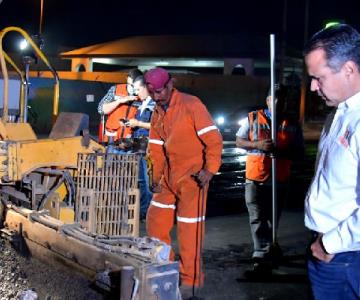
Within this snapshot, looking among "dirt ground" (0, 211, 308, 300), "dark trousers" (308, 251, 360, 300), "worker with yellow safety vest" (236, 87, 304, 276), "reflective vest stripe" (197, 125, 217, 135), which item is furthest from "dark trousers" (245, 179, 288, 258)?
Answer: "dark trousers" (308, 251, 360, 300)

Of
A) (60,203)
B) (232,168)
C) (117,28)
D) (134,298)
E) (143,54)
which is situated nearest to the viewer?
(134,298)

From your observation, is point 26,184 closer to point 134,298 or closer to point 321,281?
point 134,298

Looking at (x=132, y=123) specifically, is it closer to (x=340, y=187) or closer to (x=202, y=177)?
(x=202, y=177)

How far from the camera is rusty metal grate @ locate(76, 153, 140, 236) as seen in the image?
4996mm

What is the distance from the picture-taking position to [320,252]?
285cm

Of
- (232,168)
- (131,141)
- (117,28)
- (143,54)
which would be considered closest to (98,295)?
(131,141)

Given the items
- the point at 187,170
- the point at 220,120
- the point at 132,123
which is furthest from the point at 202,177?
the point at 220,120

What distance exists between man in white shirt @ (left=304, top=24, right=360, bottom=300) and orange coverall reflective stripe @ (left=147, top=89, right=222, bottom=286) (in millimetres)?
2284

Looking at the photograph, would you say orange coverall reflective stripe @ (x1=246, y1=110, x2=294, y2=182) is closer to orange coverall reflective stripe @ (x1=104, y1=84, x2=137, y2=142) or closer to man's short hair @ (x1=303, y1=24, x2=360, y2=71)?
orange coverall reflective stripe @ (x1=104, y1=84, x2=137, y2=142)

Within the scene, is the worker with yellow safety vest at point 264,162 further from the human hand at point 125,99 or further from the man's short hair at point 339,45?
the man's short hair at point 339,45

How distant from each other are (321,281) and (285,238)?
440 cm

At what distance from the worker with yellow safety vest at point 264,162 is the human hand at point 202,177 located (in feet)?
3.18

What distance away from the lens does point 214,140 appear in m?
5.15

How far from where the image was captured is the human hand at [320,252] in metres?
2.82
